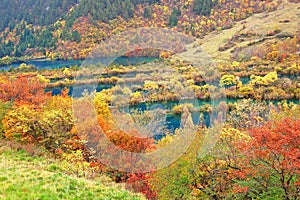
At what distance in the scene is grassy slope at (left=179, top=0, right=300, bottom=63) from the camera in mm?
113938

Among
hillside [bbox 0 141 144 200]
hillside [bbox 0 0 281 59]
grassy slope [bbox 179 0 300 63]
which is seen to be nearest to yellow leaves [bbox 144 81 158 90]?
grassy slope [bbox 179 0 300 63]

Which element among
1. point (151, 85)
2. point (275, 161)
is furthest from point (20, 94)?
point (151, 85)

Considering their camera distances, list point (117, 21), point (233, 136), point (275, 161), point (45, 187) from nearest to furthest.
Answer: point (45, 187) → point (275, 161) → point (233, 136) → point (117, 21)

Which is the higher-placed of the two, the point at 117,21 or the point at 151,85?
the point at 117,21

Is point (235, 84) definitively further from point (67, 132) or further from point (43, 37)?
point (43, 37)

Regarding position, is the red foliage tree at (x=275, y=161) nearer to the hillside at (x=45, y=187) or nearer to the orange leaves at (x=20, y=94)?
the hillside at (x=45, y=187)

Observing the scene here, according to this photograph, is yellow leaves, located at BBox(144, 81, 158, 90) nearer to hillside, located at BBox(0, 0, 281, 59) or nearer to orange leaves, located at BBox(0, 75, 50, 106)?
orange leaves, located at BBox(0, 75, 50, 106)

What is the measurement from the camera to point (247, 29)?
135 meters

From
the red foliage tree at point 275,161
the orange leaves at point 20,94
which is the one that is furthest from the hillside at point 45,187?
the orange leaves at point 20,94

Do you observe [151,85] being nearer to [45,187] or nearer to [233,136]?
[233,136]

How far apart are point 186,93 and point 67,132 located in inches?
1813

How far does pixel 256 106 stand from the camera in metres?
63.2

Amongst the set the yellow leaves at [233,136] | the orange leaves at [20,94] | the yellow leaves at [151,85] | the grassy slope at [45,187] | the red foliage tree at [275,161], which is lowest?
the yellow leaves at [151,85]

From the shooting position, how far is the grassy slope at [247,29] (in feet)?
374
